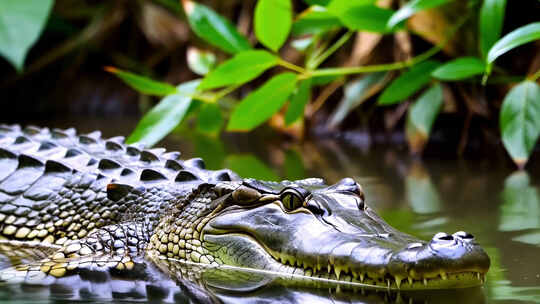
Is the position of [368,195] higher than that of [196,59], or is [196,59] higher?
[196,59]

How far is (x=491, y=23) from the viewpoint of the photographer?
346 centimetres

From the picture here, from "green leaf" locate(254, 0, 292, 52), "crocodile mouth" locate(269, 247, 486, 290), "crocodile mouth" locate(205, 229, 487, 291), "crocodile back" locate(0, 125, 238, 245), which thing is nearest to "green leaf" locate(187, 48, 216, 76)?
"green leaf" locate(254, 0, 292, 52)

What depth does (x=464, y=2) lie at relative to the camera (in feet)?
14.8

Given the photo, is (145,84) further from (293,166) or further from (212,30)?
(293,166)

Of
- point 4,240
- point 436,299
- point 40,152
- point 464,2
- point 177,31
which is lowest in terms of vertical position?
point 436,299

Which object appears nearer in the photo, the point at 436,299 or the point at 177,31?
the point at 436,299

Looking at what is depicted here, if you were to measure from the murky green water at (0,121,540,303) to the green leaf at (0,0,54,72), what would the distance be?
1044mm

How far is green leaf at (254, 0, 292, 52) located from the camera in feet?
11.4

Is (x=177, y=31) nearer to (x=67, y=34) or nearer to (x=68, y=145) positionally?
(x=67, y=34)

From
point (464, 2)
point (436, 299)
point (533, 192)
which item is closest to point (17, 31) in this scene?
point (464, 2)

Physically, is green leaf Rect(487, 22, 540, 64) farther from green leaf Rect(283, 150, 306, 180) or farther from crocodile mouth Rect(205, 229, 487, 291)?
green leaf Rect(283, 150, 306, 180)

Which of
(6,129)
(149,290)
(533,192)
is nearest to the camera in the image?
(149,290)

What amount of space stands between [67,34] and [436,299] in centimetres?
752

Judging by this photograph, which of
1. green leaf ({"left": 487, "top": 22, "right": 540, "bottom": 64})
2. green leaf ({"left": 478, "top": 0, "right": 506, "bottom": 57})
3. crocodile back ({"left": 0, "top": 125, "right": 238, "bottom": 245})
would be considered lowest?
crocodile back ({"left": 0, "top": 125, "right": 238, "bottom": 245})
